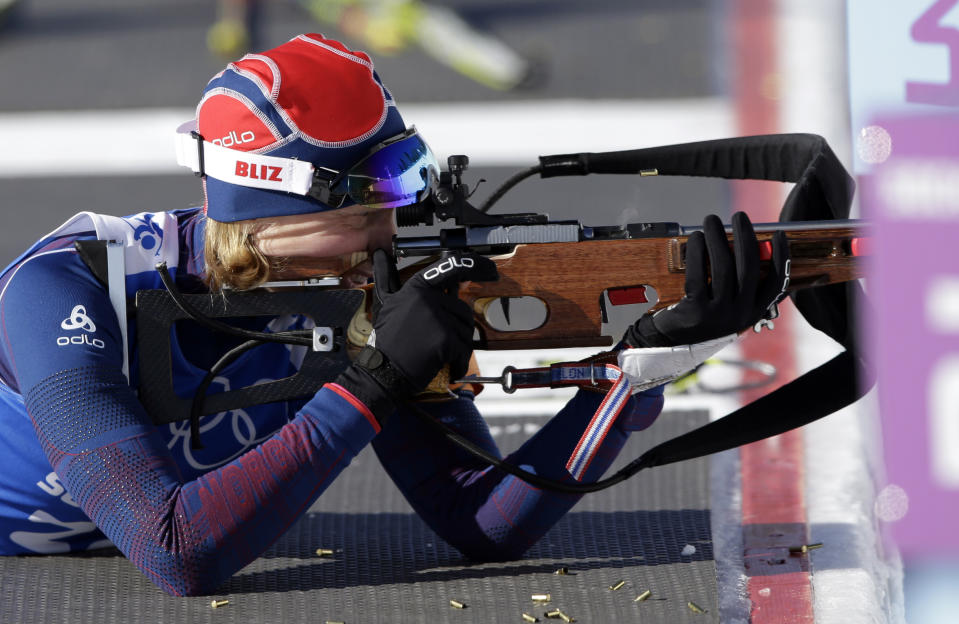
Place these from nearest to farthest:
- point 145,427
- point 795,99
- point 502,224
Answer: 1. point 145,427
2. point 502,224
3. point 795,99

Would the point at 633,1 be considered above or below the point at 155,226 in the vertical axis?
above

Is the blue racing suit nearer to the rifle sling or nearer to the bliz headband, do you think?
the bliz headband

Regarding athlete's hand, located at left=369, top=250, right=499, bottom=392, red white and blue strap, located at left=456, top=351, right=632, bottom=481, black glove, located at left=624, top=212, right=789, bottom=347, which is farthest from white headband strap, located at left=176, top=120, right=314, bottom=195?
black glove, located at left=624, top=212, right=789, bottom=347

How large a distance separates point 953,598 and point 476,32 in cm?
689

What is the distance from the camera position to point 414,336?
2797 millimetres

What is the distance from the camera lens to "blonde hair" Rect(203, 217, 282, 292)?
9.82 ft

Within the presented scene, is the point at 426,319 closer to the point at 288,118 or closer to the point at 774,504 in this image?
the point at 288,118

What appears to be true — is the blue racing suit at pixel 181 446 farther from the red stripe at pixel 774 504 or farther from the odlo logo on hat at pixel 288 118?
the red stripe at pixel 774 504

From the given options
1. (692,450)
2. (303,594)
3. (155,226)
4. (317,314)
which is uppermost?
(155,226)

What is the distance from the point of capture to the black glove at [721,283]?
280 cm

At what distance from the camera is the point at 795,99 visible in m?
7.63

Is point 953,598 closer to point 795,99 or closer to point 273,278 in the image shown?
point 273,278

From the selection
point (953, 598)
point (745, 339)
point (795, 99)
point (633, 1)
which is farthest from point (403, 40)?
point (953, 598)

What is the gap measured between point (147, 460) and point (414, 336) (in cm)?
58
